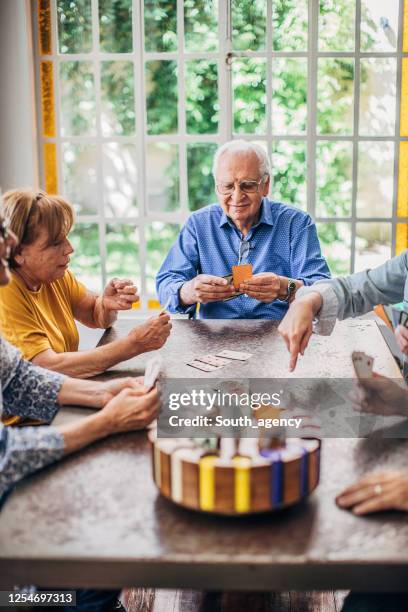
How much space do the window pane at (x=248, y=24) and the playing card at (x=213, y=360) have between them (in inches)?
100

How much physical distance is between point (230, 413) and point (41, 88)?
321cm

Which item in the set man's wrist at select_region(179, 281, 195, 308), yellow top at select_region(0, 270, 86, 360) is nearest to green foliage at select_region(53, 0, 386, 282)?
man's wrist at select_region(179, 281, 195, 308)

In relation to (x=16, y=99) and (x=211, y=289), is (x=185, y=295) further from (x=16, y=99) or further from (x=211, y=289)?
(x=16, y=99)

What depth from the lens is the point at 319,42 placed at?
13.1ft

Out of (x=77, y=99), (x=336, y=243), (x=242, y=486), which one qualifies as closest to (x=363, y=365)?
(x=242, y=486)

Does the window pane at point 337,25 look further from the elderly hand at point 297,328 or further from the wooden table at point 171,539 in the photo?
the wooden table at point 171,539

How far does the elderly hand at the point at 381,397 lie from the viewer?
5.46 ft

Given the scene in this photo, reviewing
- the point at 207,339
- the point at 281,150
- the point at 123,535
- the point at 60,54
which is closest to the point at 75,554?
the point at 123,535

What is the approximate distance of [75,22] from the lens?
4.10m

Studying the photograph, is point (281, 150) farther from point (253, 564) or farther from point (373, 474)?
point (253, 564)

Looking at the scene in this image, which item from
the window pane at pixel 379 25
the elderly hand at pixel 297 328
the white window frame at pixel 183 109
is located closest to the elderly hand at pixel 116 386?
the elderly hand at pixel 297 328

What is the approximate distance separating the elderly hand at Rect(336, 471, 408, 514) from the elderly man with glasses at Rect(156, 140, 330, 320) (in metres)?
1.56

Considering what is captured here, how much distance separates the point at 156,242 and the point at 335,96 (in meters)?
1.43

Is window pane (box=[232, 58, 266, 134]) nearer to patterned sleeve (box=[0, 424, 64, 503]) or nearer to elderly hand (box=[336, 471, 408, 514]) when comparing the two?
patterned sleeve (box=[0, 424, 64, 503])
